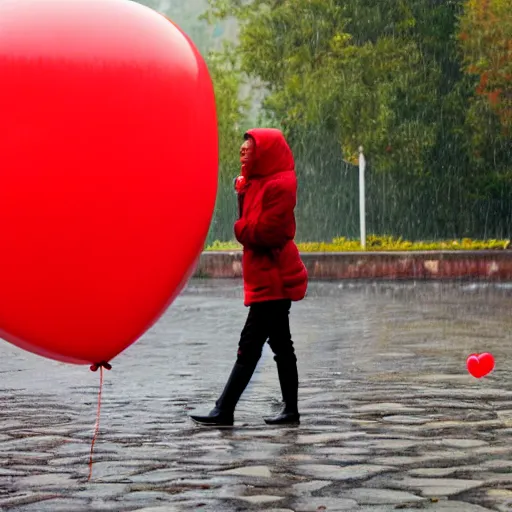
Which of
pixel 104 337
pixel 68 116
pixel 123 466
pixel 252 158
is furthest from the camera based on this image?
pixel 252 158

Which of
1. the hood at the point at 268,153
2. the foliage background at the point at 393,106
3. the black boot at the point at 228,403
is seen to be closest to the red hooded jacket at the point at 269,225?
the hood at the point at 268,153

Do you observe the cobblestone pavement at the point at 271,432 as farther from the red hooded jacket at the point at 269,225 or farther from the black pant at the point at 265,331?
the red hooded jacket at the point at 269,225

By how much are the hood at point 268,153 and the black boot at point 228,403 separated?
1.08 m

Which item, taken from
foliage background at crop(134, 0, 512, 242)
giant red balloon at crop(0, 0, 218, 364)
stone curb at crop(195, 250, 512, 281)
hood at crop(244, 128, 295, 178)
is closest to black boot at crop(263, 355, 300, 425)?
hood at crop(244, 128, 295, 178)

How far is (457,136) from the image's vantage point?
26969 millimetres

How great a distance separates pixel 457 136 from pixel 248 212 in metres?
19.6

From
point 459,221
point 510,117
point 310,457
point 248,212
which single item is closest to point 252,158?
point 248,212

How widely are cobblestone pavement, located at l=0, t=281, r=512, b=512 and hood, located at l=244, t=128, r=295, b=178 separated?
138cm

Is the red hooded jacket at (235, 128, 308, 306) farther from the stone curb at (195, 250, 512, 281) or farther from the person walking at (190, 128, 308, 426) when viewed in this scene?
the stone curb at (195, 250, 512, 281)

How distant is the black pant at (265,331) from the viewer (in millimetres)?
7840

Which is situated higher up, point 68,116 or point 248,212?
point 68,116

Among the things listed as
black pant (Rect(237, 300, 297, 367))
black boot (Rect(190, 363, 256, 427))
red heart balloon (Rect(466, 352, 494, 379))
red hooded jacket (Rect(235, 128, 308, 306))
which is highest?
red hooded jacket (Rect(235, 128, 308, 306))

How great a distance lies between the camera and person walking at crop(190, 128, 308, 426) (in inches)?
302

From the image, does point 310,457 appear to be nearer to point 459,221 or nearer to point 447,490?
point 447,490
